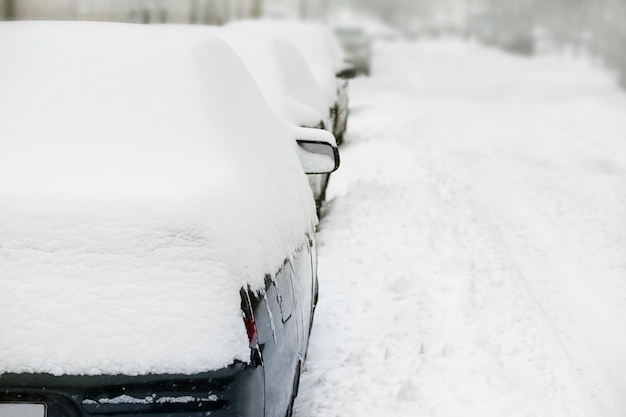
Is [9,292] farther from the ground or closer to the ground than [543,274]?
farther from the ground

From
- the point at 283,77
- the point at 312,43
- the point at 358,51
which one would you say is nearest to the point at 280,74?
the point at 283,77

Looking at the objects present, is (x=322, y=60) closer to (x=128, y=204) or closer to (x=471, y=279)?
(x=471, y=279)

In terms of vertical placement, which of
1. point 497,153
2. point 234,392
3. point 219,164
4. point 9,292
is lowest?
point 497,153

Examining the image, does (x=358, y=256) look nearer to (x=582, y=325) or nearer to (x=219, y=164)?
(x=582, y=325)

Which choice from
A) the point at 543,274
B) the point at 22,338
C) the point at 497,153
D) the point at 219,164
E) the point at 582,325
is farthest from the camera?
the point at 497,153

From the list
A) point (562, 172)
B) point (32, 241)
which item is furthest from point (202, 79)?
point (562, 172)

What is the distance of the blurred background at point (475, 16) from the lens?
21859 millimetres

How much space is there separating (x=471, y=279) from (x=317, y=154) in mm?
2108

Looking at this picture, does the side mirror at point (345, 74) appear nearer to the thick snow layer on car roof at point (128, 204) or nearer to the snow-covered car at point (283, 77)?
the snow-covered car at point (283, 77)

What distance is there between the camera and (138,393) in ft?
7.47

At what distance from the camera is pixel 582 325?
522cm

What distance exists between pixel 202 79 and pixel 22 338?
156 cm

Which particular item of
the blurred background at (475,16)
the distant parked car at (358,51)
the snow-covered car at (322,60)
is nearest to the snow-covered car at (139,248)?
the snow-covered car at (322,60)

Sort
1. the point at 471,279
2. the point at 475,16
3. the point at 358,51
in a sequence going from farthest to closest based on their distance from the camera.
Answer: the point at 475,16 → the point at 358,51 → the point at 471,279
